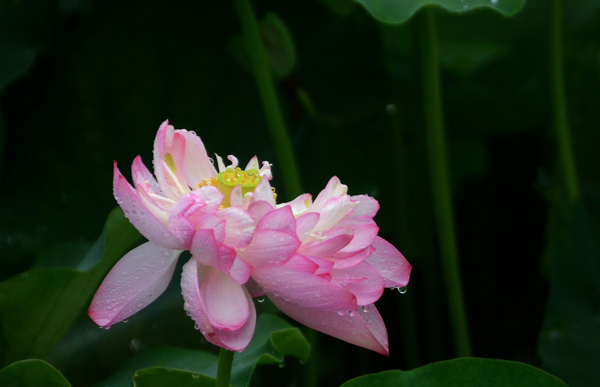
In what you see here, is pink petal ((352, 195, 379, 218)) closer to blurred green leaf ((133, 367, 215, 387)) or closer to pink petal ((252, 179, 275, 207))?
pink petal ((252, 179, 275, 207))

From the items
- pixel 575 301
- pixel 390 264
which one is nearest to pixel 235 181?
pixel 390 264

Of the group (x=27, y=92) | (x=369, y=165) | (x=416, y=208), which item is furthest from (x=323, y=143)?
(x=27, y=92)

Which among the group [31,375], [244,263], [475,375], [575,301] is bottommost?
[575,301]

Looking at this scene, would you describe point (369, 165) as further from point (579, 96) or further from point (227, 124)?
point (579, 96)

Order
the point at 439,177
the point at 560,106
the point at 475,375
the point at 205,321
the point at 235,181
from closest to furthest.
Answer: the point at 205,321 → the point at 235,181 → the point at 475,375 → the point at 439,177 → the point at 560,106

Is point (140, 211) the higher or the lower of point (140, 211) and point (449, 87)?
the higher

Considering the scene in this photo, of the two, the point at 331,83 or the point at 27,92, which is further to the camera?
the point at 331,83

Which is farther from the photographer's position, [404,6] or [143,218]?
[404,6]

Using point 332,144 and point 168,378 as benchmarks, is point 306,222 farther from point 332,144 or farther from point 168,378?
point 332,144
